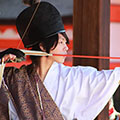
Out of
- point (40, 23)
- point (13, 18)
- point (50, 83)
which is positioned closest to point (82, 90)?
point (50, 83)

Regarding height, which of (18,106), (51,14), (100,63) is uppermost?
(51,14)

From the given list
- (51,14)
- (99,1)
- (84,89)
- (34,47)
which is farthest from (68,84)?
(99,1)

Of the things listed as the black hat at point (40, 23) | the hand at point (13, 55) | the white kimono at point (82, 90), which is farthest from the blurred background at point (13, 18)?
the hand at point (13, 55)

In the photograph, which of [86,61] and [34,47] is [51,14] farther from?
[86,61]

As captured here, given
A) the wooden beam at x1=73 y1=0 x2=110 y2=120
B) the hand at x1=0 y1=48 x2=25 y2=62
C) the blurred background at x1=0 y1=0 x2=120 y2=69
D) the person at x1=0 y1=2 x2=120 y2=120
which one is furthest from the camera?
the blurred background at x1=0 y1=0 x2=120 y2=69

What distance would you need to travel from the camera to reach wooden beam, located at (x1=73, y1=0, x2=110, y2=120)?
242 centimetres

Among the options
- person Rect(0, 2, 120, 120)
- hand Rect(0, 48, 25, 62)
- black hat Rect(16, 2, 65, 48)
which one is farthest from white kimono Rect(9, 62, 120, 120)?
hand Rect(0, 48, 25, 62)

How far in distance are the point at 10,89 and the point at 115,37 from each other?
2681 millimetres

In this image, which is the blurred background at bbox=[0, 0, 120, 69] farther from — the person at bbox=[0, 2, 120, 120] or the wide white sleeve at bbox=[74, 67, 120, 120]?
the wide white sleeve at bbox=[74, 67, 120, 120]

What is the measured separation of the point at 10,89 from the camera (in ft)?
6.97

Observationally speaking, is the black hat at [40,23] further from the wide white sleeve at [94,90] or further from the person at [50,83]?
the wide white sleeve at [94,90]

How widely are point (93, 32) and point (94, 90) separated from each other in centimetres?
51

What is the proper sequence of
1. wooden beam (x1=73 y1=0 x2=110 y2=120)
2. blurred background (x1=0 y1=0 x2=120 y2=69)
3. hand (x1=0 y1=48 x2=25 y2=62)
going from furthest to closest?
blurred background (x1=0 y1=0 x2=120 y2=69)
wooden beam (x1=73 y1=0 x2=110 y2=120)
hand (x1=0 y1=48 x2=25 y2=62)

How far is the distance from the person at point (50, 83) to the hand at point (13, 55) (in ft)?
0.86
